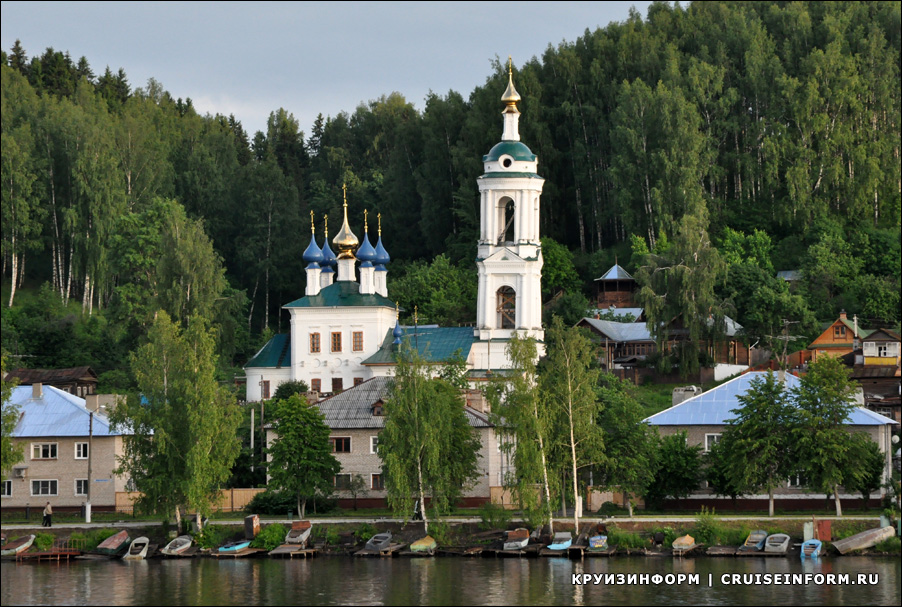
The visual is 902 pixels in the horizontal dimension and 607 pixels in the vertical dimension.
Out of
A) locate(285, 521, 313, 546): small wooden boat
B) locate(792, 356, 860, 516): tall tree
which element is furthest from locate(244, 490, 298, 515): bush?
locate(792, 356, 860, 516): tall tree

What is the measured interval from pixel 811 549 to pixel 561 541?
7871 mm

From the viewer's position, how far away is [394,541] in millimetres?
53812

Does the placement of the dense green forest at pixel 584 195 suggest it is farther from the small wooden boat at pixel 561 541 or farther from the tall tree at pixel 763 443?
the small wooden boat at pixel 561 541

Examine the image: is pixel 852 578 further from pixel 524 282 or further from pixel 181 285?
pixel 181 285

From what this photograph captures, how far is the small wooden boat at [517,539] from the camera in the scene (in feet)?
171

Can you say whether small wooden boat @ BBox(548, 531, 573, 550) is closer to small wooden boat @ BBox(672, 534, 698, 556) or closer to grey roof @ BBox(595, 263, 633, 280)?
small wooden boat @ BBox(672, 534, 698, 556)

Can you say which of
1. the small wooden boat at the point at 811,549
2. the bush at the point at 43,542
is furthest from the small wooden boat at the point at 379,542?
the small wooden boat at the point at 811,549

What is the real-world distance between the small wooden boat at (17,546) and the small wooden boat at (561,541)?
17030 mm

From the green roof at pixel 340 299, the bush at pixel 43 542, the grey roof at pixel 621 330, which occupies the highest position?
the green roof at pixel 340 299

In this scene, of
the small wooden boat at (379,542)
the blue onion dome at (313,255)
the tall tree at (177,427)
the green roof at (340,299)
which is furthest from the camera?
the blue onion dome at (313,255)

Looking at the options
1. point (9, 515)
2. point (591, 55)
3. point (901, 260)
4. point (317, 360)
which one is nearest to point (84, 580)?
point (9, 515)

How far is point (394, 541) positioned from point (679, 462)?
35.0 feet

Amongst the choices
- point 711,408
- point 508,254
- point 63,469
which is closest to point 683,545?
point 711,408

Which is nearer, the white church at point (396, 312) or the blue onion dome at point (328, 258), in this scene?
the white church at point (396, 312)
